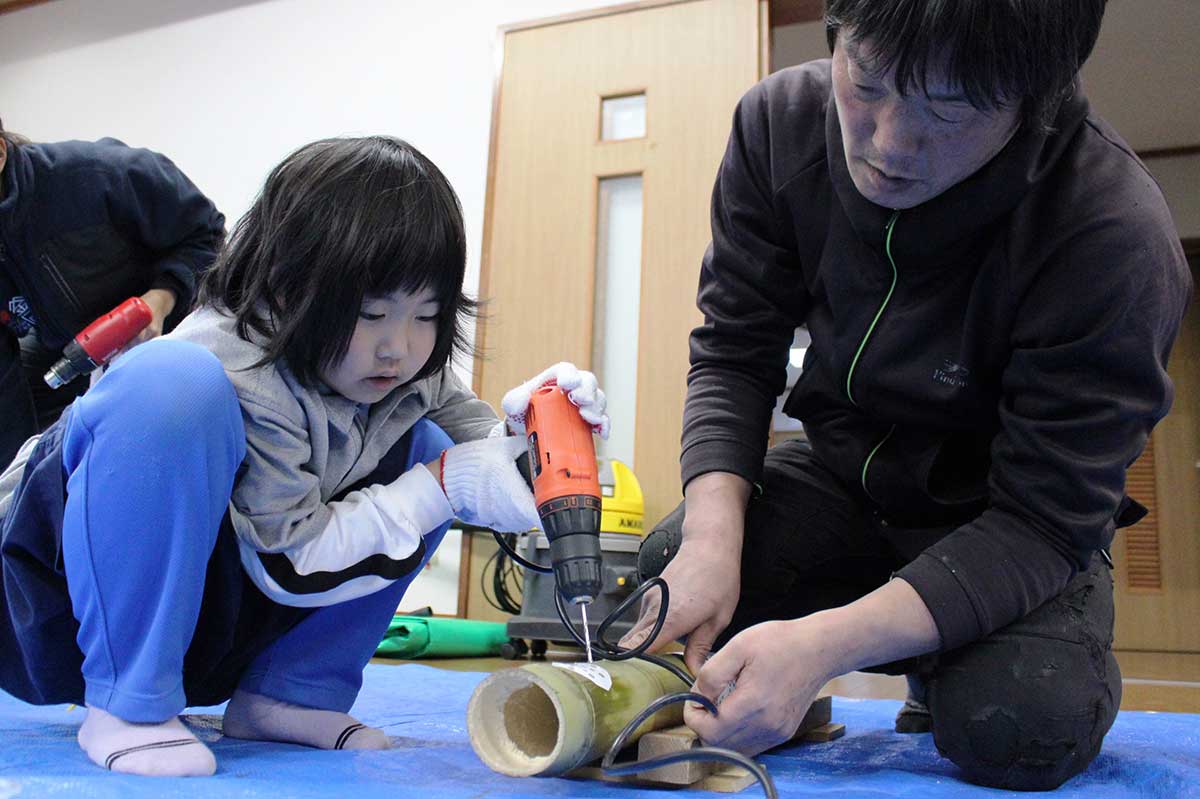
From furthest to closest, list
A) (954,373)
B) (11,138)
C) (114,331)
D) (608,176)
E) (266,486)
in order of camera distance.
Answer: (608,176) → (11,138) → (114,331) → (954,373) → (266,486)

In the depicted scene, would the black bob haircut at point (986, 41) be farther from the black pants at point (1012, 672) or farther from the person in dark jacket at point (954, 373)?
the black pants at point (1012, 672)

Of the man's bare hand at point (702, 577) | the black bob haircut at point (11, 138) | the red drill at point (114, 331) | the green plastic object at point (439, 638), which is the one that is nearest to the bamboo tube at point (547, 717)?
the man's bare hand at point (702, 577)

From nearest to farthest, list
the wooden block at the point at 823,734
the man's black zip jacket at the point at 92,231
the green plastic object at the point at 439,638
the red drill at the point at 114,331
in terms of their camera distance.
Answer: the wooden block at the point at 823,734
the red drill at the point at 114,331
the man's black zip jacket at the point at 92,231
the green plastic object at the point at 439,638

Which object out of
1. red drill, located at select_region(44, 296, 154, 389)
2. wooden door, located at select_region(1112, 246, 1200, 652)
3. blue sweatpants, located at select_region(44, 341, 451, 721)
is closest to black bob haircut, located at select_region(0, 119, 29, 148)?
red drill, located at select_region(44, 296, 154, 389)

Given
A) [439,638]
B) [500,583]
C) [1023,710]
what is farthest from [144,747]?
[500,583]

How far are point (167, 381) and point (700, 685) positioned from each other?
1.74ft

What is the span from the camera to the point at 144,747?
0.81 meters

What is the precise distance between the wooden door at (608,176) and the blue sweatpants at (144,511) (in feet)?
7.40

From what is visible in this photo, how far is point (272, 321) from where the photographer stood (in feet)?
3.20

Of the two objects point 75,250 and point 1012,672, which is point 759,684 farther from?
point 75,250

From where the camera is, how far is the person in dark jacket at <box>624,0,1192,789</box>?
83 cm

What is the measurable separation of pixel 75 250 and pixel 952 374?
4.90 ft

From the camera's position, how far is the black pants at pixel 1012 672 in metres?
0.92

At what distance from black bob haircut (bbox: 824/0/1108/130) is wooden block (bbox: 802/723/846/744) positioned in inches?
30.3
